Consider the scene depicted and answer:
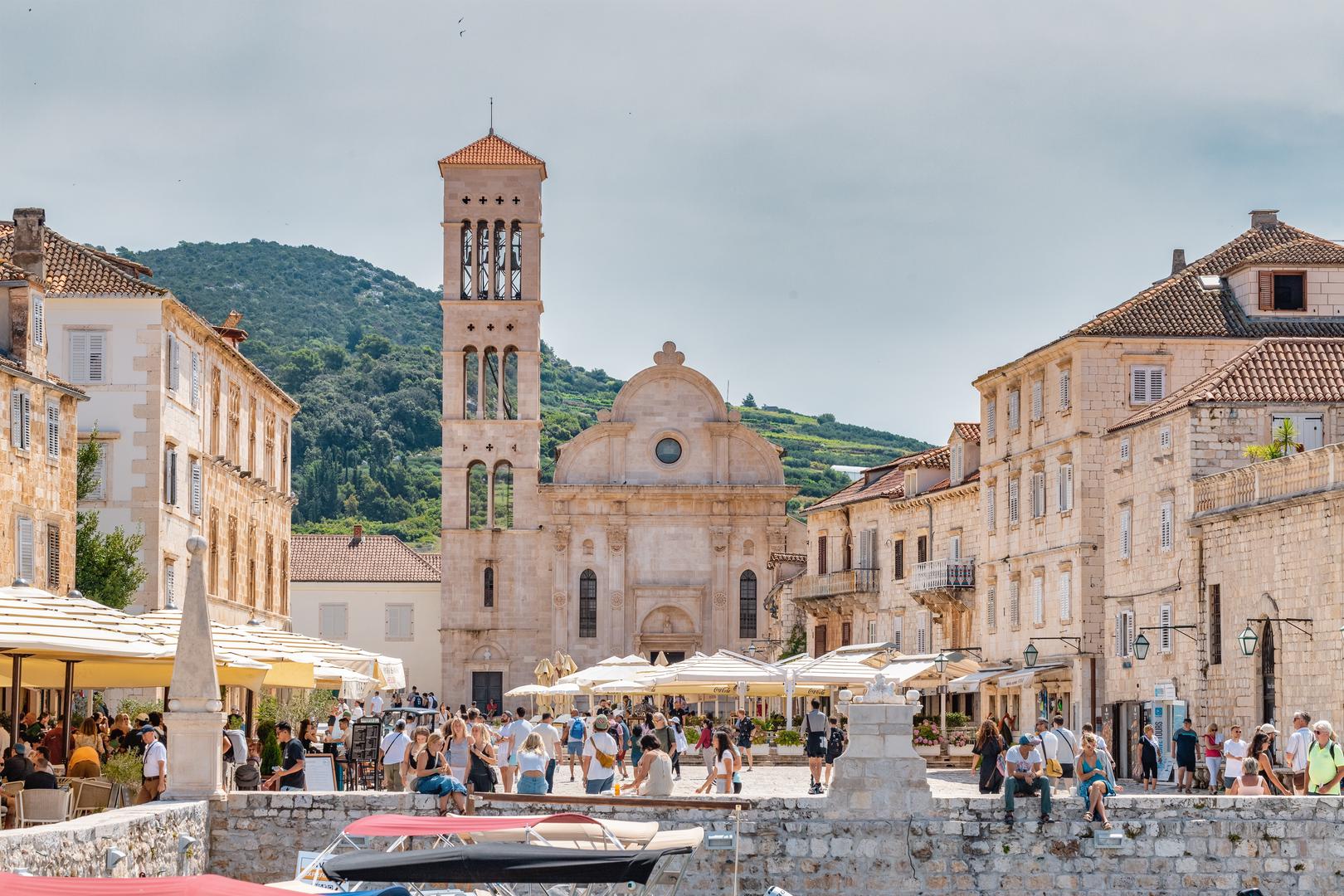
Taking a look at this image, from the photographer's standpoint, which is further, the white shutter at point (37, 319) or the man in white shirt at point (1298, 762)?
the white shutter at point (37, 319)

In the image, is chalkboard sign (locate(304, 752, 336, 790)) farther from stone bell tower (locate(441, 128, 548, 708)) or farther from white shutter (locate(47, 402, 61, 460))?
stone bell tower (locate(441, 128, 548, 708))

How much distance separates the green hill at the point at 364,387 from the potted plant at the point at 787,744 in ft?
208

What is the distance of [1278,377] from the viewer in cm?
3941

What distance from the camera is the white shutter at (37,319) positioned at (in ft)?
119

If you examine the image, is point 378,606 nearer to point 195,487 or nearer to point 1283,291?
point 195,487

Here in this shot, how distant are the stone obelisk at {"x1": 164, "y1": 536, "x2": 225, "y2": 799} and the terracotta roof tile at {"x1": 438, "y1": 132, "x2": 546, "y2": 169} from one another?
183ft

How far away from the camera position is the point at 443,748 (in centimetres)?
2561

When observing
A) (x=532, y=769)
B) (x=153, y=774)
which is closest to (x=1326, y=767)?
(x=532, y=769)

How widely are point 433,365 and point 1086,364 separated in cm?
9193

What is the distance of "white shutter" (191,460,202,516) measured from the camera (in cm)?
4797

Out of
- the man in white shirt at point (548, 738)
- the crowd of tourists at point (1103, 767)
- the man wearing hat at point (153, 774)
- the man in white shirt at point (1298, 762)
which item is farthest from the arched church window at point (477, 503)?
the man wearing hat at point (153, 774)

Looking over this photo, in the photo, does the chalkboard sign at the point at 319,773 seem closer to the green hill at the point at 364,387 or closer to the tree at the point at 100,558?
the tree at the point at 100,558

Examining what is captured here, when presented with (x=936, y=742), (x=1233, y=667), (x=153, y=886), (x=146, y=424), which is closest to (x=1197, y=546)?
(x=1233, y=667)

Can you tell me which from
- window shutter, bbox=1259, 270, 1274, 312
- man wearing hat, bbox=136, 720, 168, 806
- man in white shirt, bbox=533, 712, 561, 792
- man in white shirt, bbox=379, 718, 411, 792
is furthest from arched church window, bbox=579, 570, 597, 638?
man wearing hat, bbox=136, 720, 168, 806
